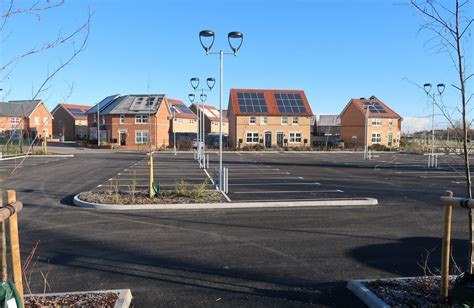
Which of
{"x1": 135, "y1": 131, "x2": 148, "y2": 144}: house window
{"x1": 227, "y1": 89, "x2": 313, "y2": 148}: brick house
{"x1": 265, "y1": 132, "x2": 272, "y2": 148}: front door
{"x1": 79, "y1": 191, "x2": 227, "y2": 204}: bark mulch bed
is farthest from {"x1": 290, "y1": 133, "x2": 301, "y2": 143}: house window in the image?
{"x1": 79, "y1": 191, "x2": 227, "y2": 204}: bark mulch bed

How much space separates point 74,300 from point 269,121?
4954 centimetres

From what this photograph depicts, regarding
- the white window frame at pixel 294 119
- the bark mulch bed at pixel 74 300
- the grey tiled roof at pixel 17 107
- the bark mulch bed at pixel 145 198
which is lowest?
the bark mulch bed at pixel 74 300

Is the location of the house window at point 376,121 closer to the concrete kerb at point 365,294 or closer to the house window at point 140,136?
the house window at point 140,136

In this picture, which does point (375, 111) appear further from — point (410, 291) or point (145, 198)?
point (410, 291)

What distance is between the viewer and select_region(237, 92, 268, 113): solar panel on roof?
5256 cm

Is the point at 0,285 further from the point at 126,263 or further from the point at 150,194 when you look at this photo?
the point at 150,194

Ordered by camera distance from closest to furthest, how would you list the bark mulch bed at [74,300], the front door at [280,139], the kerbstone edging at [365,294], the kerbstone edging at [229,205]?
the bark mulch bed at [74,300], the kerbstone edging at [365,294], the kerbstone edging at [229,205], the front door at [280,139]

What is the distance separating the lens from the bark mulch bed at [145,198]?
10.6 m

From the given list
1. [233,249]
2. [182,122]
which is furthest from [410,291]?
[182,122]

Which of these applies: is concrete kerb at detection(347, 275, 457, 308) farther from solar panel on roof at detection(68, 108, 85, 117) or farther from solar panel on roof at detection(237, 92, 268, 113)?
solar panel on roof at detection(68, 108, 85, 117)

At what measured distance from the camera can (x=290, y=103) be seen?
54469mm

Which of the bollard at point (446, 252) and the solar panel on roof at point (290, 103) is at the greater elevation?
the solar panel on roof at point (290, 103)

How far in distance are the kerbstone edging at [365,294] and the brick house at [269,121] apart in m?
47.3

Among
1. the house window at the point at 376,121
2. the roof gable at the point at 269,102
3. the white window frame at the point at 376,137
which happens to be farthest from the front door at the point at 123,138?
the house window at the point at 376,121
